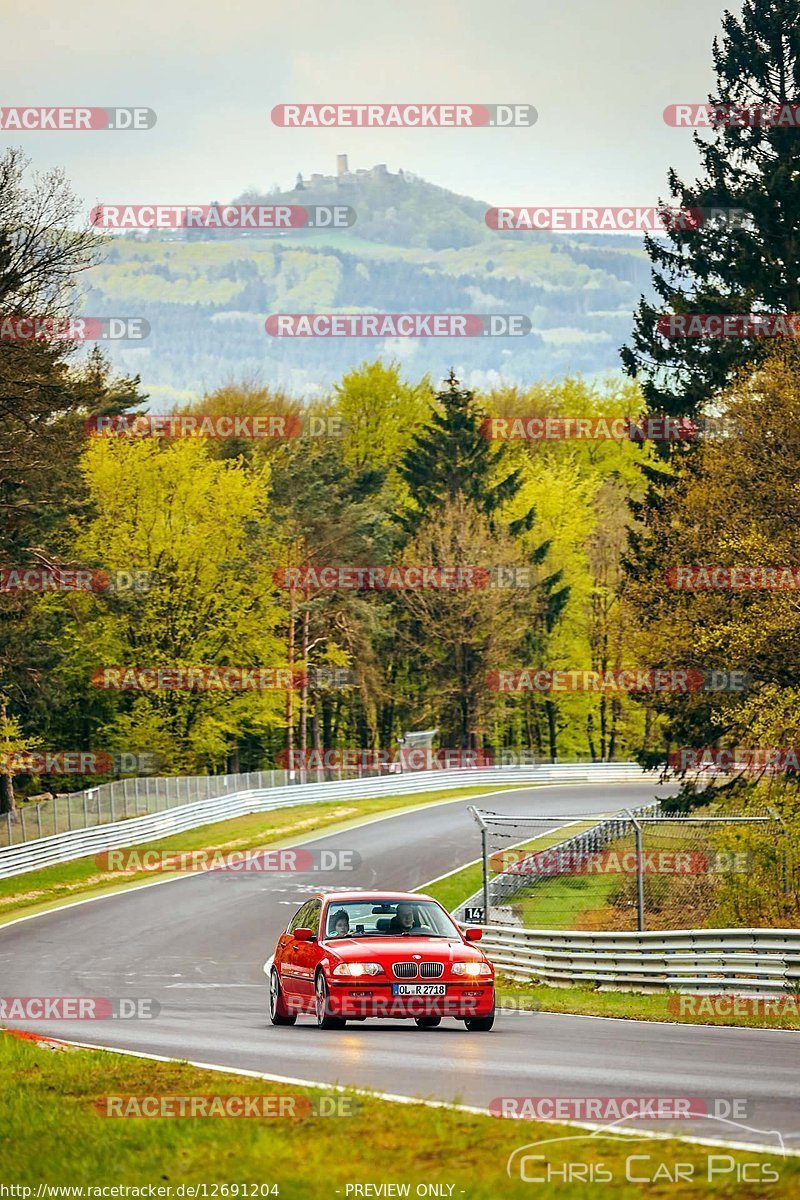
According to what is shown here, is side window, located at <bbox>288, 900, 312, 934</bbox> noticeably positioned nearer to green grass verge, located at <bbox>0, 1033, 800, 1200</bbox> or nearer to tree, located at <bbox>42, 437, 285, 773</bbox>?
green grass verge, located at <bbox>0, 1033, 800, 1200</bbox>

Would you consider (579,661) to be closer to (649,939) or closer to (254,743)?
(254,743)

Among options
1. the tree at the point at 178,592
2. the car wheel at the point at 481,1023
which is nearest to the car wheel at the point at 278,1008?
the car wheel at the point at 481,1023

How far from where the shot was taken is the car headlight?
16656 mm

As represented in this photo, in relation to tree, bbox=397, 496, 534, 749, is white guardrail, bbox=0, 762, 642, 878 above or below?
below

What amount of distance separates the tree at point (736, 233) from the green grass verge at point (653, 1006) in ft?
60.0

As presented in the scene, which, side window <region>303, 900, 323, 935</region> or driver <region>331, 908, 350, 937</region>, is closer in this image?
driver <region>331, 908, 350, 937</region>

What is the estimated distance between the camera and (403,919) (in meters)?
17.7

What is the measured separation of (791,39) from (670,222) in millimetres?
4867

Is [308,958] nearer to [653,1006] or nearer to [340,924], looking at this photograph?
[340,924]

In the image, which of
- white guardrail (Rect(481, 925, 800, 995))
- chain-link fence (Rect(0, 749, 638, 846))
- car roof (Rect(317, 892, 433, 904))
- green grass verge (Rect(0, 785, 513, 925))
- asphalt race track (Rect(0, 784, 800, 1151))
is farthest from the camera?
chain-link fence (Rect(0, 749, 638, 846))

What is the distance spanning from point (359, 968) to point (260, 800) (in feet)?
141

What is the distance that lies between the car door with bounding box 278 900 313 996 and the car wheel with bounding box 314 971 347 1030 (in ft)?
2.24

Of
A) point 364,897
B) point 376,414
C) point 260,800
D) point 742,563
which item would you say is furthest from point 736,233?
point 376,414

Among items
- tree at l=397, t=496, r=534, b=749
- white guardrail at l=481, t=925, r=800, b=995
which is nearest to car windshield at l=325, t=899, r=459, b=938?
white guardrail at l=481, t=925, r=800, b=995
